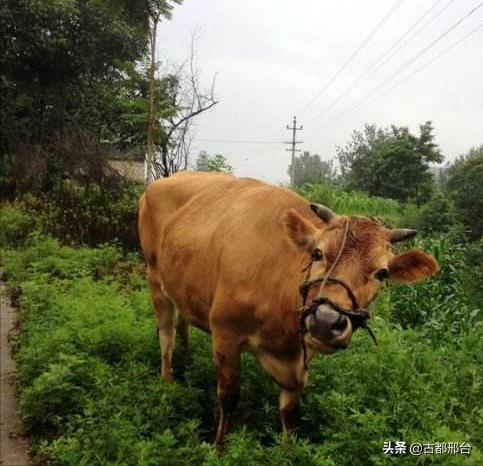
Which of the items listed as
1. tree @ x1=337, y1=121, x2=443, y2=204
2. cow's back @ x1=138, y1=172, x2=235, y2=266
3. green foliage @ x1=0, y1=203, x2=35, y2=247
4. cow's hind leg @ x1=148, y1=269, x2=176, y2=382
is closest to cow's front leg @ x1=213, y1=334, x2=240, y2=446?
cow's hind leg @ x1=148, y1=269, x2=176, y2=382

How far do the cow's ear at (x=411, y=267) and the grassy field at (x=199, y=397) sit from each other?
864 mm

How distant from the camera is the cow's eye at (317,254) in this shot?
264 cm

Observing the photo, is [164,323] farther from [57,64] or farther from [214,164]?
[57,64]

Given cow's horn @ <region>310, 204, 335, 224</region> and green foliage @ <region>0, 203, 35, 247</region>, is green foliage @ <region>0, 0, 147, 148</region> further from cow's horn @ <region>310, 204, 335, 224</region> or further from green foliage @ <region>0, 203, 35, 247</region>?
cow's horn @ <region>310, 204, 335, 224</region>

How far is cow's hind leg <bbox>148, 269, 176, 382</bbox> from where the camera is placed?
4488 mm

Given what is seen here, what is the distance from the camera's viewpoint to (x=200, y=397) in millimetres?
3998

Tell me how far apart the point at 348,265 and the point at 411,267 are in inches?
16.1

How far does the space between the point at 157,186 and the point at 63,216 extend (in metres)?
6.43

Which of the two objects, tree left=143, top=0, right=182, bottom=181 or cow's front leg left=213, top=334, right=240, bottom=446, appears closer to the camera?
cow's front leg left=213, top=334, right=240, bottom=446

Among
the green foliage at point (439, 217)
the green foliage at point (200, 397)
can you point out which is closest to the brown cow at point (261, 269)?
the green foliage at point (200, 397)

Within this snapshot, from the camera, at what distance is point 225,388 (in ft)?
11.5

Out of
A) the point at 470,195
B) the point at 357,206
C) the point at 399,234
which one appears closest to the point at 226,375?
the point at 399,234

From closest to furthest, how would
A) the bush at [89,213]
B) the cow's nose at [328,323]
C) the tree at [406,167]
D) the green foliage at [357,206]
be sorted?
the cow's nose at [328,323] → the bush at [89,213] → the green foliage at [357,206] → the tree at [406,167]

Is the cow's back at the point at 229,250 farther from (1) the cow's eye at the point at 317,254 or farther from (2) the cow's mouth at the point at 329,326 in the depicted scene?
(2) the cow's mouth at the point at 329,326
